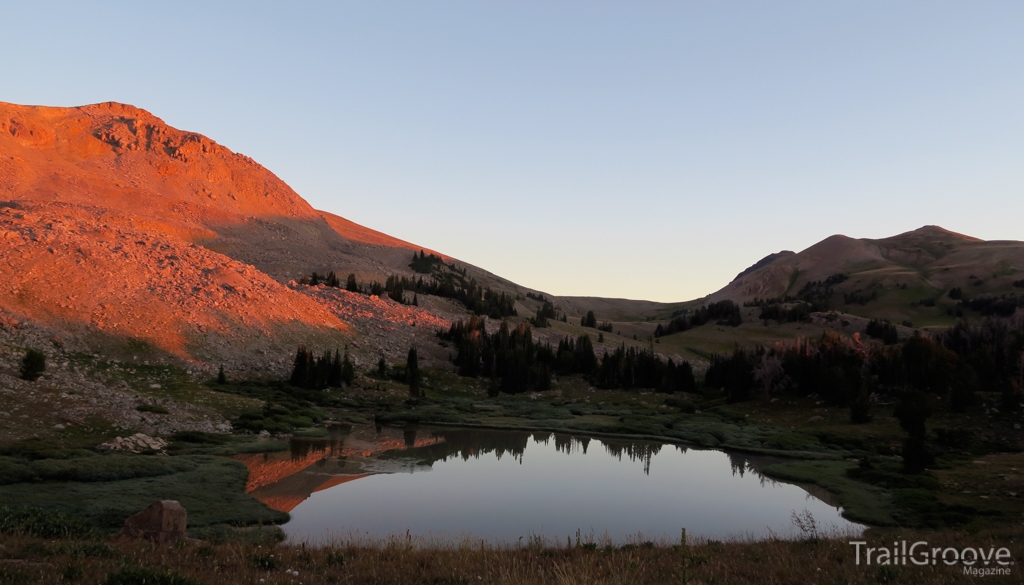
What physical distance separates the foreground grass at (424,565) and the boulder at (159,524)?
1.20 meters

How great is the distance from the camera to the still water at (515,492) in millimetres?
26578

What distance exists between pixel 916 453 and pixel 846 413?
23298 millimetres

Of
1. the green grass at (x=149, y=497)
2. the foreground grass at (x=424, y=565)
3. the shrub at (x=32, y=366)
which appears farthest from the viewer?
the shrub at (x=32, y=366)

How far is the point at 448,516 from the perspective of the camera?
28.2 metres

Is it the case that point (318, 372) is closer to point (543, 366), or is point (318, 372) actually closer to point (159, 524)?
point (543, 366)

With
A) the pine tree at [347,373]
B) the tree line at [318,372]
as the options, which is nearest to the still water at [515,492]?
the tree line at [318,372]

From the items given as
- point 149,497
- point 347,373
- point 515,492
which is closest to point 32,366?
point 149,497

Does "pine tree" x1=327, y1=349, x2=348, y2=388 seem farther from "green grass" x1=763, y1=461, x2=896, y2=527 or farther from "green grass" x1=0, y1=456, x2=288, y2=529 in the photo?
"green grass" x1=763, y1=461, x2=896, y2=527

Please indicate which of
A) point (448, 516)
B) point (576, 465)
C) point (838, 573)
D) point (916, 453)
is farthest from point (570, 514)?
point (916, 453)

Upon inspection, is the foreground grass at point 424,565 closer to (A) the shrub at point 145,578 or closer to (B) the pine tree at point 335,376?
(A) the shrub at point 145,578

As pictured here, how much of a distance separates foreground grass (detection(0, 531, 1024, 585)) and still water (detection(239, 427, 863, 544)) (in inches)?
229

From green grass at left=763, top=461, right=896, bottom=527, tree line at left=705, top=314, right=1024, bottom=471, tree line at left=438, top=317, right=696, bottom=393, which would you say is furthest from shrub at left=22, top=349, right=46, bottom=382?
tree line at left=705, top=314, right=1024, bottom=471

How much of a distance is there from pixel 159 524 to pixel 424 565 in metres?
8.83

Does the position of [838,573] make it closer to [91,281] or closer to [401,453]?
[401,453]
